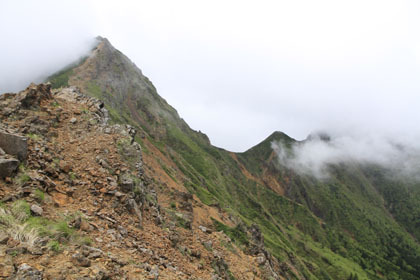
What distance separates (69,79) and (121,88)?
32.7 metres

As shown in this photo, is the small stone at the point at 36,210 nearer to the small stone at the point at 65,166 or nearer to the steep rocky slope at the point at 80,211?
the steep rocky slope at the point at 80,211

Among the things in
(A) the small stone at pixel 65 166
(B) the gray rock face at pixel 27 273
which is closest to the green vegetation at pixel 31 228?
(B) the gray rock face at pixel 27 273

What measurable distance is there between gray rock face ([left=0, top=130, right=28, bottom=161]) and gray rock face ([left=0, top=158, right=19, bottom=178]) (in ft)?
2.92

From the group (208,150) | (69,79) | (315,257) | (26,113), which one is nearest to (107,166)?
(26,113)

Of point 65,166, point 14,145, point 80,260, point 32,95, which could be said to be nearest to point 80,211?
point 65,166

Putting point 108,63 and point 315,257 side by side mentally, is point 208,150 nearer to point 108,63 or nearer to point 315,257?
point 108,63

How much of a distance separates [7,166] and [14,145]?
1387mm

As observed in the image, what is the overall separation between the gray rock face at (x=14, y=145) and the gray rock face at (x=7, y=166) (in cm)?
89

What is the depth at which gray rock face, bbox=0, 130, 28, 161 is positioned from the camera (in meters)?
8.89

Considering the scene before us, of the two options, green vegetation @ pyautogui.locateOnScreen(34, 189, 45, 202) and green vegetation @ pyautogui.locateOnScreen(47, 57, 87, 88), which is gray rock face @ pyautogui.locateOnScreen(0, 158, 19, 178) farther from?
green vegetation @ pyautogui.locateOnScreen(47, 57, 87, 88)

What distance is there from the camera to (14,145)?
9.09 m

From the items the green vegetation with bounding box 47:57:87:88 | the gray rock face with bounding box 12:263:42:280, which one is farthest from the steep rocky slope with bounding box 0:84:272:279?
the green vegetation with bounding box 47:57:87:88

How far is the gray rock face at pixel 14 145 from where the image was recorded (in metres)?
8.89

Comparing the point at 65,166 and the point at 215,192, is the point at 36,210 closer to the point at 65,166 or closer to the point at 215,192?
the point at 65,166
